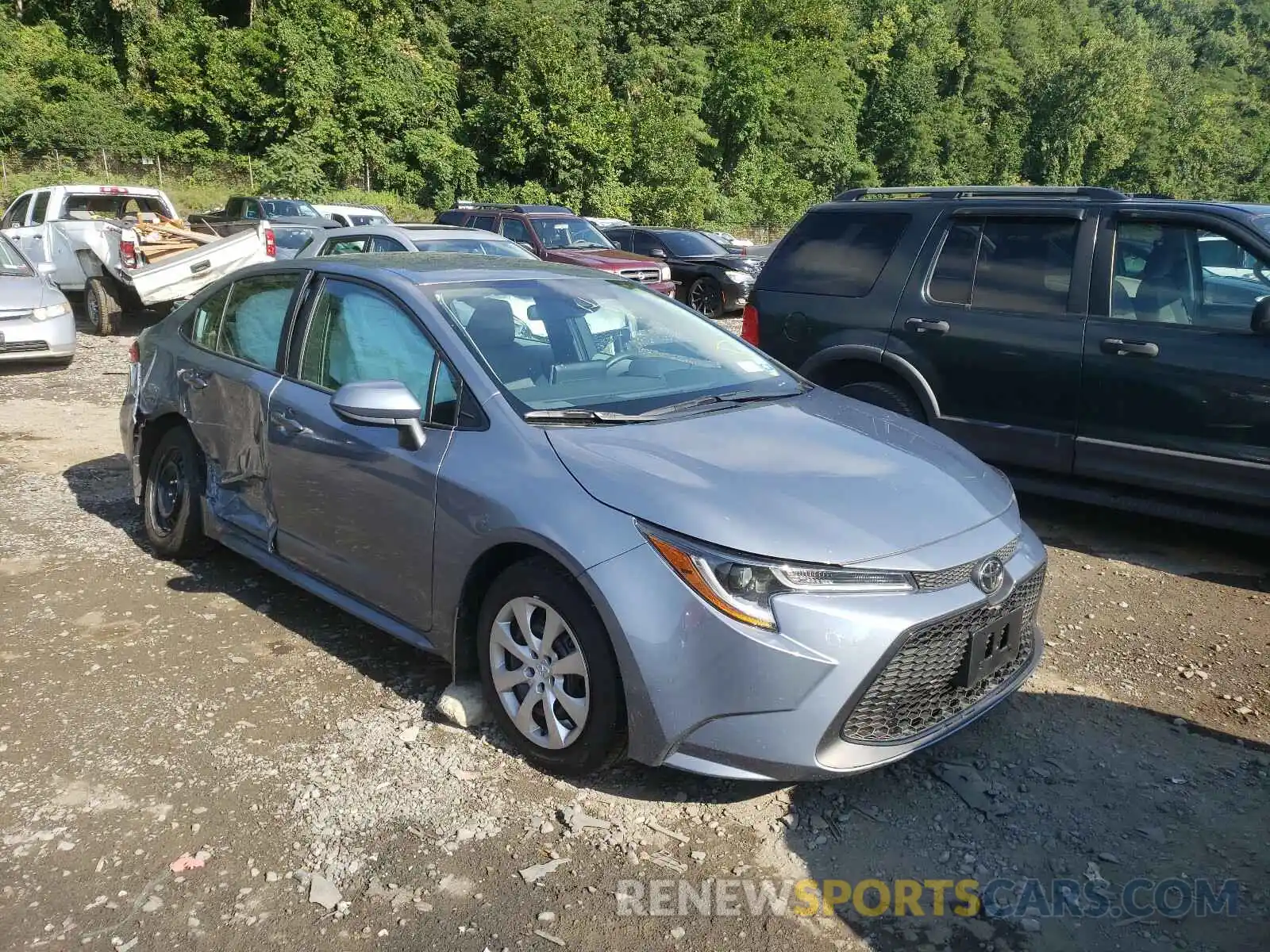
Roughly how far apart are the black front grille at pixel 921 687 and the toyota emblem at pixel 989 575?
0.20 ft

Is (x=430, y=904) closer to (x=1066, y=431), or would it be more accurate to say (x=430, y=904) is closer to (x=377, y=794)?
(x=377, y=794)

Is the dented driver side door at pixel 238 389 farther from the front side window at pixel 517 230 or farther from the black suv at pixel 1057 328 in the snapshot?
the front side window at pixel 517 230

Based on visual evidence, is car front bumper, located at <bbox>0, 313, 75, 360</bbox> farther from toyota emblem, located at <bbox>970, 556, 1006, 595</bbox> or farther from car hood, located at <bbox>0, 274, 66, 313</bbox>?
toyota emblem, located at <bbox>970, 556, 1006, 595</bbox>

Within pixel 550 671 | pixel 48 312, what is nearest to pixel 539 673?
pixel 550 671

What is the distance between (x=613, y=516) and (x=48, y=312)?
33.2 feet

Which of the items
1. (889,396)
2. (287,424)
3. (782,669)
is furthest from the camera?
(889,396)

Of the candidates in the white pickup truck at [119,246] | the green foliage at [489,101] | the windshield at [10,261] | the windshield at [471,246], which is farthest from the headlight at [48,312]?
the green foliage at [489,101]

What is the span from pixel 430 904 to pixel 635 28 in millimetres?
51548

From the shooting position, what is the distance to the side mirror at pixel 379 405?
11.5 ft

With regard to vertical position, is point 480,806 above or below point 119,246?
below

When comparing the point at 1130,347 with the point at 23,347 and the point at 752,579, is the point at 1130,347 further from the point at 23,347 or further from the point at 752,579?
the point at 23,347

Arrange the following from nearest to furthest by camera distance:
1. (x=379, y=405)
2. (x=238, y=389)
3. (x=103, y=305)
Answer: (x=379, y=405), (x=238, y=389), (x=103, y=305)

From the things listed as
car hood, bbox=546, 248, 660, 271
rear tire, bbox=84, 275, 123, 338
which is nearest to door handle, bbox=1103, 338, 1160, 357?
car hood, bbox=546, 248, 660, 271

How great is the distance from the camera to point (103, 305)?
13.6 metres
